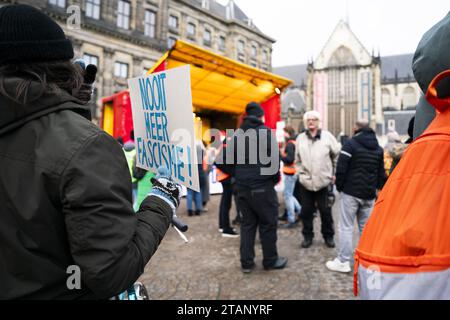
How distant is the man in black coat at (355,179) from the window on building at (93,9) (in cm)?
2321

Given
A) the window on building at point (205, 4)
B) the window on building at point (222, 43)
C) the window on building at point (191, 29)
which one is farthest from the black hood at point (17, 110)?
the window on building at point (205, 4)

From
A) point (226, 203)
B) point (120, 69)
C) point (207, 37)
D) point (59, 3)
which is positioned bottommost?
point (226, 203)

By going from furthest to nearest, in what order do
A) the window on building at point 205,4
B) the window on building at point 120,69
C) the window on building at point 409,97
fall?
the window on building at point 409,97, the window on building at point 205,4, the window on building at point 120,69

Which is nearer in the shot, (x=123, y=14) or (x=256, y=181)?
(x=256, y=181)

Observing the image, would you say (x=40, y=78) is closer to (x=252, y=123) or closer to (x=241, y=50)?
(x=252, y=123)

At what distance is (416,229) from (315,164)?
4.11 metres

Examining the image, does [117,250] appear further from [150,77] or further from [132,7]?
[132,7]

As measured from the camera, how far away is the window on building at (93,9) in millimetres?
22188

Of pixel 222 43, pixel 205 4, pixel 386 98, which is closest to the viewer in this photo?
pixel 205 4

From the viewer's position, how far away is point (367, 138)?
13.8 feet

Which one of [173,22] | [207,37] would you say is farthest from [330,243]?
[207,37]

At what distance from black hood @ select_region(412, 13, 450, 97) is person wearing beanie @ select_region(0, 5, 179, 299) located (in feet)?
3.38

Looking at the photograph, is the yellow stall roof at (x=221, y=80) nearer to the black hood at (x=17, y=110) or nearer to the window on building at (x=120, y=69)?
the black hood at (x=17, y=110)
